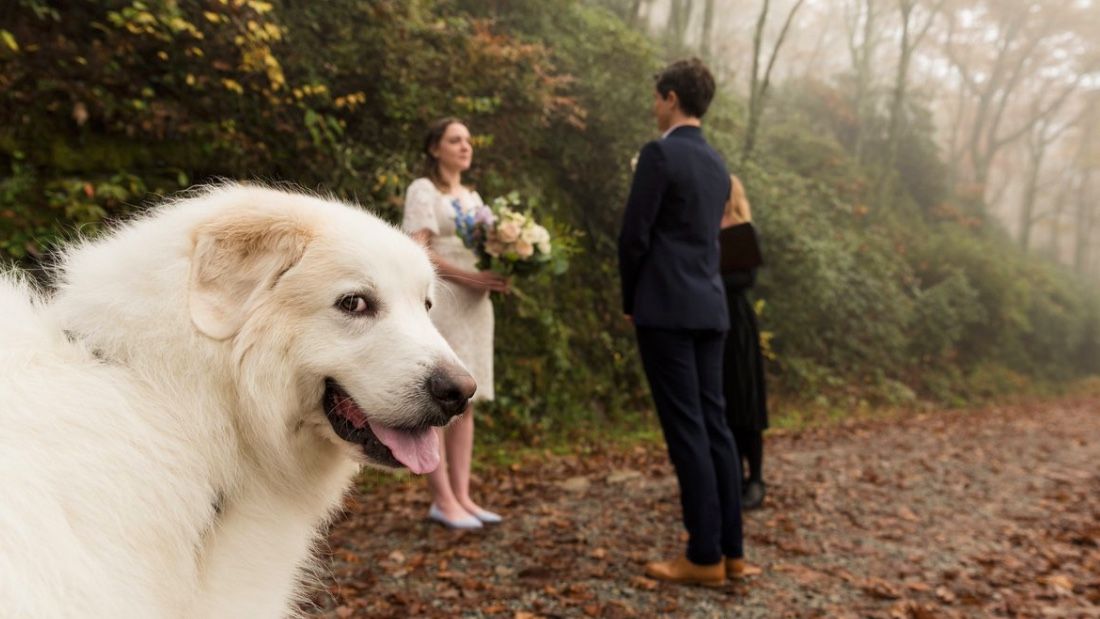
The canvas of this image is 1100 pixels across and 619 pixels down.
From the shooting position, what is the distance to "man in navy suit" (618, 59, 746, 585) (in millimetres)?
3404

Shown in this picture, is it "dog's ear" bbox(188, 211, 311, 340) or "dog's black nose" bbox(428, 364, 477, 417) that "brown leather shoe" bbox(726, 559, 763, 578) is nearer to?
"dog's black nose" bbox(428, 364, 477, 417)

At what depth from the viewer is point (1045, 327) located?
60.1 ft

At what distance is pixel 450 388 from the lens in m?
1.66

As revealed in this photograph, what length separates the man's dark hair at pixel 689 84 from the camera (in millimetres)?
3479

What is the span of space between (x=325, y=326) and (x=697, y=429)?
90.0 inches

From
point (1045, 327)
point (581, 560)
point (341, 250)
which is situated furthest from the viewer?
point (1045, 327)

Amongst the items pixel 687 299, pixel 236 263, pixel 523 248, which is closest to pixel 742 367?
pixel 687 299

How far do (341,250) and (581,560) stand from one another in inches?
117

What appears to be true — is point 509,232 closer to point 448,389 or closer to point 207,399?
point 448,389

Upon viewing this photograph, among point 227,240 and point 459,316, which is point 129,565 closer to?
point 227,240

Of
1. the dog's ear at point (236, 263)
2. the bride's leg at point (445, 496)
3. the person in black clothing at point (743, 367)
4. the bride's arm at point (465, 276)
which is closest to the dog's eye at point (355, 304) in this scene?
the dog's ear at point (236, 263)

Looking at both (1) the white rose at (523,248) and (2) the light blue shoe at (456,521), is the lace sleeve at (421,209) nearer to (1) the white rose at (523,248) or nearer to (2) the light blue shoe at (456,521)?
(1) the white rose at (523,248)

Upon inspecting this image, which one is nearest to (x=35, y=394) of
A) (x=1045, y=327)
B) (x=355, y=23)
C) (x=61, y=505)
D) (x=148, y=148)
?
(x=61, y=505)

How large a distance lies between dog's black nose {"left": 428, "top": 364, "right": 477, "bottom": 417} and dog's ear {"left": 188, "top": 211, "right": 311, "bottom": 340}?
0.42m
